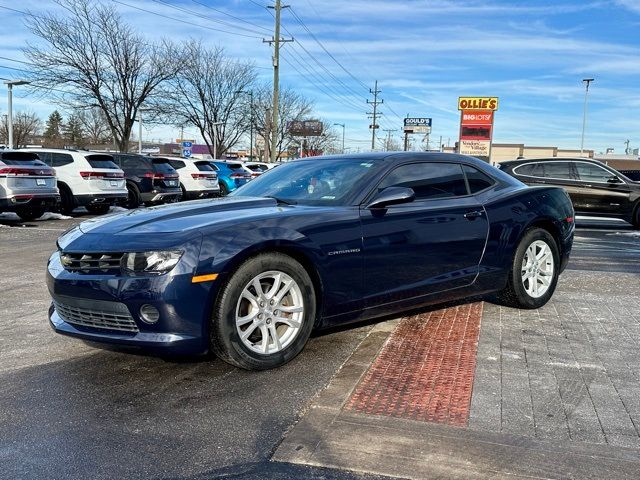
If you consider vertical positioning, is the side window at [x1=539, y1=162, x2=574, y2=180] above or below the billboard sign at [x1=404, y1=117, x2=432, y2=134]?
below

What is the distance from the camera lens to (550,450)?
273cm

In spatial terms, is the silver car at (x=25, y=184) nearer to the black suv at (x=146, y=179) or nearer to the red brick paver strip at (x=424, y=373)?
the black suv at (x=146, y=179)

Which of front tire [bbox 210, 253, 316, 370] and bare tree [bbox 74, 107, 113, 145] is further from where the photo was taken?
bare tree [bbox 74, 107, 113, 145]

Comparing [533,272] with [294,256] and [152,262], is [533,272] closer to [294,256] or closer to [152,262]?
[294,256]

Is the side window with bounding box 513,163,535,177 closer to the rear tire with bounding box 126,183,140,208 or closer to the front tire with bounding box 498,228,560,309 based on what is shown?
the front tire with bounding box 498,228,560,309

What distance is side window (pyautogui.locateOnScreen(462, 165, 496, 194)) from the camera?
5078 millimetres

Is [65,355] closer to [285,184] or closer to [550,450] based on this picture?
[285,184]

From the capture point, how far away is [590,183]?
46.0 ft

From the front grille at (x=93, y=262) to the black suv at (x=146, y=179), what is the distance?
518 inches

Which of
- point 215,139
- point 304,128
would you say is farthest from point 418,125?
point 215,139

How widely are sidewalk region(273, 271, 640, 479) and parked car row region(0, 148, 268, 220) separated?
9.99 m

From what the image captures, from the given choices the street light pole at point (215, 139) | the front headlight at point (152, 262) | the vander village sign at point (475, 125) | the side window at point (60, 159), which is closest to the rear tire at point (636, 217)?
the front headlight at point (152, 262)

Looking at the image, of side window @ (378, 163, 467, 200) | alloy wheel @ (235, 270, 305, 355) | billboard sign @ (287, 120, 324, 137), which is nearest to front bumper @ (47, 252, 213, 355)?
alloy wheel @ (235, 270, 305, 355)

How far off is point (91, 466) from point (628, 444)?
261 centimetres
